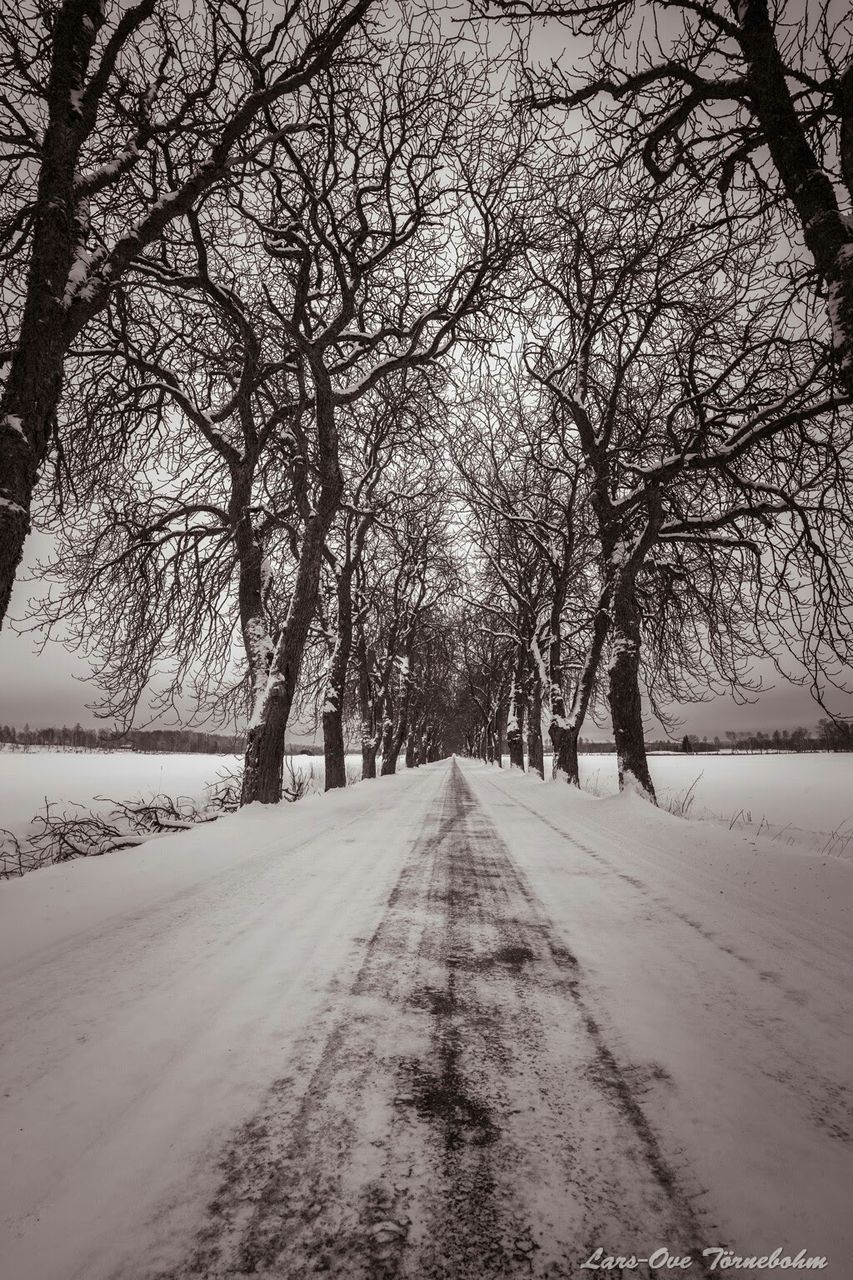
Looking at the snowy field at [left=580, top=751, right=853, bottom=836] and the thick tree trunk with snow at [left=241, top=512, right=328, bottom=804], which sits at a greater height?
the thick tree trunk with snow at [left=241, top=512, right=328, bottom=804]

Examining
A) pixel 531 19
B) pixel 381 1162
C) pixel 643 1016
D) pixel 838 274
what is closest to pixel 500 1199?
pixel 381 1162

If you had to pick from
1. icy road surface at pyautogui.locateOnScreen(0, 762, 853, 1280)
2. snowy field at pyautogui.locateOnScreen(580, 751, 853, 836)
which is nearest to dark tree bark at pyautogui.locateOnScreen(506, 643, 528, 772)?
snowy field at pyautogui.locateOnScreen(580, 751, 853, 836)

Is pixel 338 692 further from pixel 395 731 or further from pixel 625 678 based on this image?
pixel 395 731

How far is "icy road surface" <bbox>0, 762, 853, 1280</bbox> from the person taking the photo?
1.05 m

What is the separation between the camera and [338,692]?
1205 centimetres

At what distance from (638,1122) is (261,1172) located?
2.95 ft

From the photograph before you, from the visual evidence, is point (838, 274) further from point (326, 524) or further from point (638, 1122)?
point (326, 524)

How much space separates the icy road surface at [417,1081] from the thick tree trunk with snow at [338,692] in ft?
28.7

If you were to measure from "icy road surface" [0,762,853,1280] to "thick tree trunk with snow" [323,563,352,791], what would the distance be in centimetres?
876

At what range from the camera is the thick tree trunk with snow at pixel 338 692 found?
11953 millimetres

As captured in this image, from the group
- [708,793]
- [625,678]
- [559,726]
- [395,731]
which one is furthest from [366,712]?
[708,793]

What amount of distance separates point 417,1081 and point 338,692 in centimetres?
1071

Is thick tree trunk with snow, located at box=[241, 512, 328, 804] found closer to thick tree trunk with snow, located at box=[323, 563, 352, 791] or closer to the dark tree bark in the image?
thick tree trunk with snow, located at box=[323, 563, 352, 791]

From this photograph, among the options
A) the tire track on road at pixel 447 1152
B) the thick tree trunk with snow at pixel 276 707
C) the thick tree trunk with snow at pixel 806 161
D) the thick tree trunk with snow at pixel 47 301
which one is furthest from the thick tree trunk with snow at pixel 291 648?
the tire track on road at pixel 447 1152
